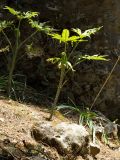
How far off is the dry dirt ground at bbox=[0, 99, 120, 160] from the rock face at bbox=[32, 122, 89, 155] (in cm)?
7

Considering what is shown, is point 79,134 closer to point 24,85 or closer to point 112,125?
point 112,125

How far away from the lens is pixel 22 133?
163 inches

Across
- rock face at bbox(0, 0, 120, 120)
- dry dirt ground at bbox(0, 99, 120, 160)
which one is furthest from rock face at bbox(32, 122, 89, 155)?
rock face at bbox(0, 0, 120, 120)

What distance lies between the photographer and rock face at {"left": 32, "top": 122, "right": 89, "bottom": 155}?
4078 millimetres

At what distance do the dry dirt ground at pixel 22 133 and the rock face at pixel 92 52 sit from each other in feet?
2.69

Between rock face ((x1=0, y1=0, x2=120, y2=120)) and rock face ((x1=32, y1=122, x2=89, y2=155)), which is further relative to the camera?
rock face ((x1=0, y1=0, x2=120, y2=120))

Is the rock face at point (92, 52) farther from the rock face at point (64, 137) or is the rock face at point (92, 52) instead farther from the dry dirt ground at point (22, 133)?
the rock face at point (64, 137)

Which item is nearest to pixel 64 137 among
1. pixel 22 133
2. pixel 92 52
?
pixel 22 133

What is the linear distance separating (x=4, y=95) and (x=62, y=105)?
83 centimetres

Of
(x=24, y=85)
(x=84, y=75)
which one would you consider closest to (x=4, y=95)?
(x=24, y=85)

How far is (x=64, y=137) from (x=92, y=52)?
6.74 feet

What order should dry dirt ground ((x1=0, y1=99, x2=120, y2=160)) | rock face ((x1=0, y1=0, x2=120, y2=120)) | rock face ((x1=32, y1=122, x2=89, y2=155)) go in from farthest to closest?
rock face ((x1=0, y1=0, x2=120, y2=120)) → rock face ((x1=32, y1=122, x2=89, y2=155)) → dry dirt ground ((x1=0, y1=99, x2=120, y2=160))

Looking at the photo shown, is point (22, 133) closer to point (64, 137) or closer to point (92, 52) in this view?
point (64, 137)

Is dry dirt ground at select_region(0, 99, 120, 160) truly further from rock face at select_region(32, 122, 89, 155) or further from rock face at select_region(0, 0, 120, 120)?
rock face at select_region(0, 0, 120, 120)
